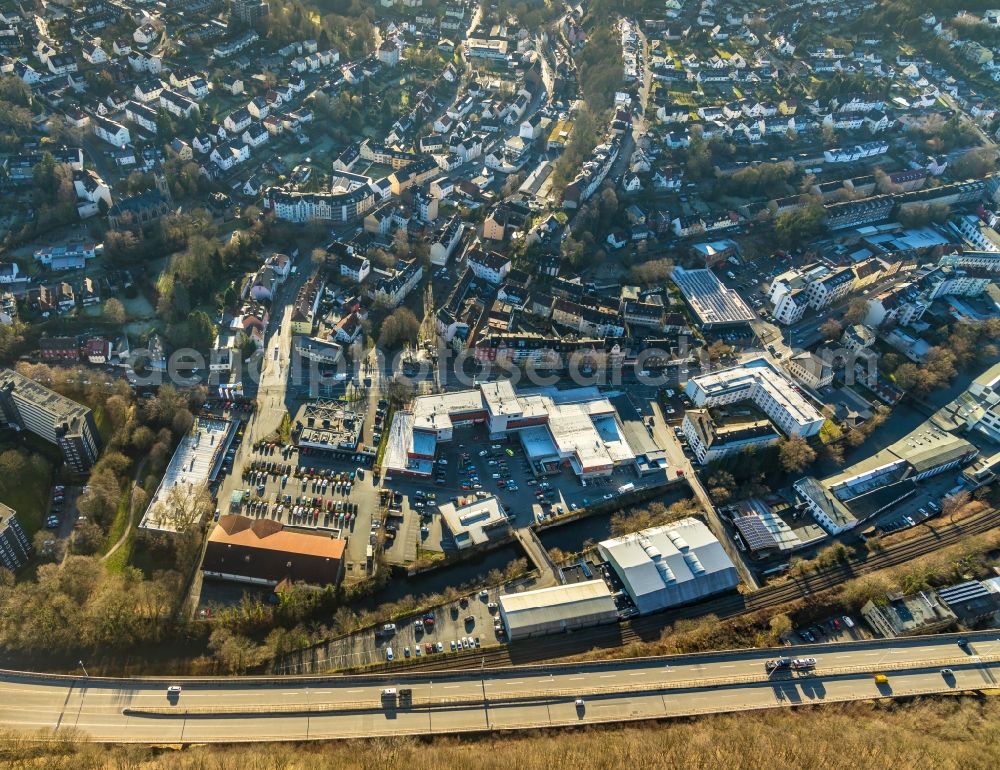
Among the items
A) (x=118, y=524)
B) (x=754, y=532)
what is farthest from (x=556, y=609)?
(x=118, y=524)

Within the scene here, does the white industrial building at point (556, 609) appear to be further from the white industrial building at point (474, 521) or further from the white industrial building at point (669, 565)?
the white industrial building at point (474, 521)

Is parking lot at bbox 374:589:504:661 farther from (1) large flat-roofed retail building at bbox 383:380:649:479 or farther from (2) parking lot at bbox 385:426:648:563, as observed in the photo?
(1) large flat-roofed retail building at bbox 383:380:649:479

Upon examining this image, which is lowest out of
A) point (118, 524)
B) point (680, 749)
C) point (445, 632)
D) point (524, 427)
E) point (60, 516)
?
point (680, 749)

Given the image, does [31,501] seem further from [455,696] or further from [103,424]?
[455,696]

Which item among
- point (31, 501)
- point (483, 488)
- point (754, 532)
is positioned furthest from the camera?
point (483, 488)

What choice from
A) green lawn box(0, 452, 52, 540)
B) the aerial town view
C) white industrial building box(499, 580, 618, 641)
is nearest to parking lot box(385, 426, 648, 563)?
the aerial town view

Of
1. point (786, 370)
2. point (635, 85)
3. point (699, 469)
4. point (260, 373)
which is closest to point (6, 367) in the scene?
point (260, 373)

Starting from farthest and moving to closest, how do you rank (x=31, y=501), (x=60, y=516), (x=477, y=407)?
1. (x=477, y=407)
2. (x=31, y=501)
3. (x=60, y=516)
